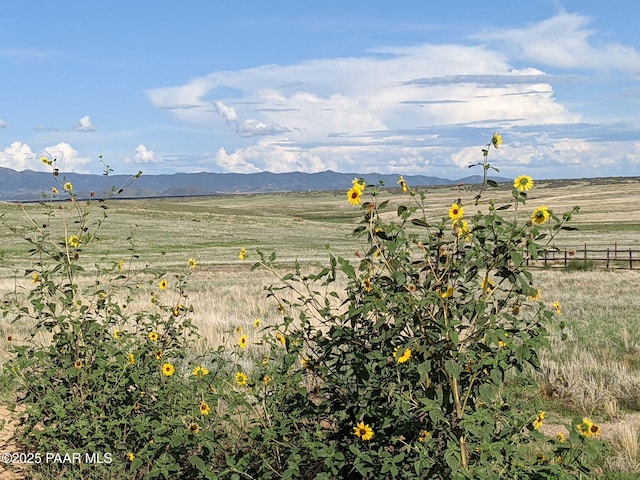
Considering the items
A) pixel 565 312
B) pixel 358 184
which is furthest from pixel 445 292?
pixel 565 312

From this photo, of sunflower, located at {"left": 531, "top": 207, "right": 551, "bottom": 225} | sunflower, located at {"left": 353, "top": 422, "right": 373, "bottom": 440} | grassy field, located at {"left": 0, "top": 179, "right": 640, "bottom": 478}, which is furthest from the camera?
grassy field, located at {"left": 0, "top": 179, "right": 640, "bottom": 478}

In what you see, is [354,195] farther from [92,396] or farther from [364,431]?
[92,396]

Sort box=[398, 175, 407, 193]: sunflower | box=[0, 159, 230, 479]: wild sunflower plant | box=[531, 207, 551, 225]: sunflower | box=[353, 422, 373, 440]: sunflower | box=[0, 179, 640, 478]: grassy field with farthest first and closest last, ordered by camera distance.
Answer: box=[0, 179, 640, 478]: grassy field → box=[0, 159, 230, 479]: wild sunflower plant → box=[353, 422, 373, 440]: sunflower → box=[398, 175, 407, 193]: sunflower → box=[531, 207, 551, 225]: sunflower

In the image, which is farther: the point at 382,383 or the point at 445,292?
the point at 382,383

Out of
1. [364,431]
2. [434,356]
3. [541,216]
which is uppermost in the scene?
[541,216]

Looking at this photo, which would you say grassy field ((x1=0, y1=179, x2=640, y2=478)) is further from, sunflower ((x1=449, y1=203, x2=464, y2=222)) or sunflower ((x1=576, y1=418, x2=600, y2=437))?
sunflower ((x1=576, y1=418, x2=600, y2=437))

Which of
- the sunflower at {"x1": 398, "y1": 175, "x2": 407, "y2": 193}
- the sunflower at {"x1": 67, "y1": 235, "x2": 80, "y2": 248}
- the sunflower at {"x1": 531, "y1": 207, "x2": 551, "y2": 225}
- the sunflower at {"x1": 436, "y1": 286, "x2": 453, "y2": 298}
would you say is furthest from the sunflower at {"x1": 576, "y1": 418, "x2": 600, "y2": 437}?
the sunflower at {"x1": 67, "y1": 235, "x2": 80, "y2": 248}

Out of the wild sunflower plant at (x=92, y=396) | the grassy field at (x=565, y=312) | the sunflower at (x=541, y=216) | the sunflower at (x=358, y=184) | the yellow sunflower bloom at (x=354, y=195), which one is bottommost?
the grassy field at (x=565, y=312)

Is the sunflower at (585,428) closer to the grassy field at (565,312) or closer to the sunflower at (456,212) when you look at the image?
the grassy field at (565,312)

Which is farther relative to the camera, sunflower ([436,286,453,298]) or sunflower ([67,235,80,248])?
sunflower ([67,235,80,248])

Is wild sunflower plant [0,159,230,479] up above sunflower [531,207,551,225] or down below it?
below

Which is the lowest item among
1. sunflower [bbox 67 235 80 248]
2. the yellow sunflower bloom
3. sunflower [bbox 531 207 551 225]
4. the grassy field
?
the grassy field

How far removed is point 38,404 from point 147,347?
0.90 metres

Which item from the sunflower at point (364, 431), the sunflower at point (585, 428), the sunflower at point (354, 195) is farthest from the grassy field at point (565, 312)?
the sunflower at point (364, 431)
